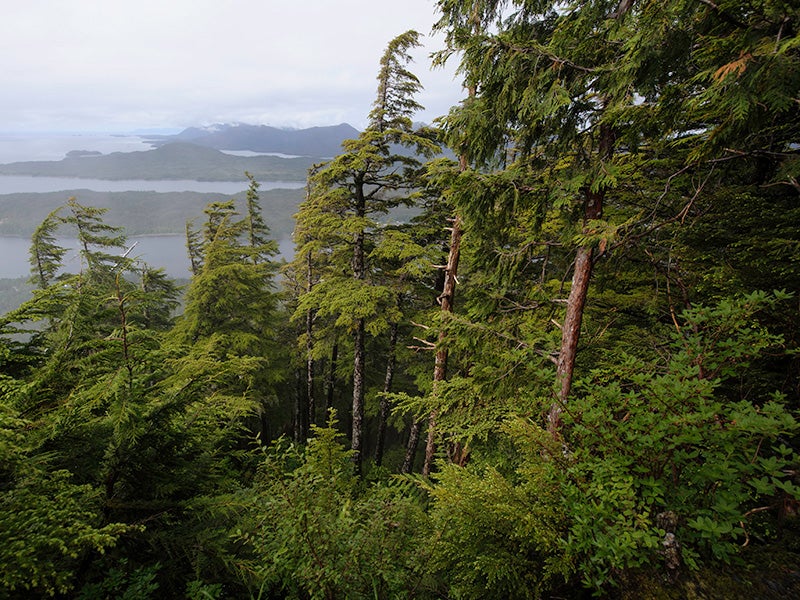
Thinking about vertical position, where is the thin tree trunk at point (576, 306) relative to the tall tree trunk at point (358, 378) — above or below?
above

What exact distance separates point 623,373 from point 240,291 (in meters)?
13.8

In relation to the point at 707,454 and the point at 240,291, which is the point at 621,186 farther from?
the point at 240,291

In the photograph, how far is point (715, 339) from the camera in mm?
3078

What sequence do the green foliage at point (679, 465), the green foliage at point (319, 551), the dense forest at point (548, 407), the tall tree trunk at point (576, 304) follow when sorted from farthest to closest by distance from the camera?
1. the tall tree trunk at point (576, 304)
2. the green foliage at point (319, 551)
3. the dense forest at point (548, 407)
4. the green foliage at point (679, 465)

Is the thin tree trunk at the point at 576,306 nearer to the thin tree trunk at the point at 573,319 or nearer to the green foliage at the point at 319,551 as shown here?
the thin tree trunk at the point at 573,319

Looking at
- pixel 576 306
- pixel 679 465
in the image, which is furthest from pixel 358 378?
pixel 679 465

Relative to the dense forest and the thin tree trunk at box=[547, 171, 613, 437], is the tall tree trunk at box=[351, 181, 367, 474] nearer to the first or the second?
the dense forest

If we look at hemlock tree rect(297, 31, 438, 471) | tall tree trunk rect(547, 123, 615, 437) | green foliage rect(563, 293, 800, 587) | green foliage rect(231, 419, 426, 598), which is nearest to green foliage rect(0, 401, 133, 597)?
green foliage rect(231, 419, 426, 598)

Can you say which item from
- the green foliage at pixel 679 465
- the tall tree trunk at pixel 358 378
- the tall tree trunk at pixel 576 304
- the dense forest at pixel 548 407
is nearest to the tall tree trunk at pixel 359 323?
the tall tree trunk at pixel 358 378

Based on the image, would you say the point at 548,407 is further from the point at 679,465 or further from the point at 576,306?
the point at 576,306

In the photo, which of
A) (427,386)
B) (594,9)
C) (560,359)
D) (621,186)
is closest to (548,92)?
(594,9)

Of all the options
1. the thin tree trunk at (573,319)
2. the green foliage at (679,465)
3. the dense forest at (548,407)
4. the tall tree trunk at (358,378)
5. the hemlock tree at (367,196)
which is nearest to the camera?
the green foliage at (679,465)

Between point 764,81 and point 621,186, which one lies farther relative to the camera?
point 621,186

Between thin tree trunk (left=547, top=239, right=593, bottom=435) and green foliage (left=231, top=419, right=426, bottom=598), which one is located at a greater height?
thin tree trunk (left=547, top=239, right=593, bottom=435)
